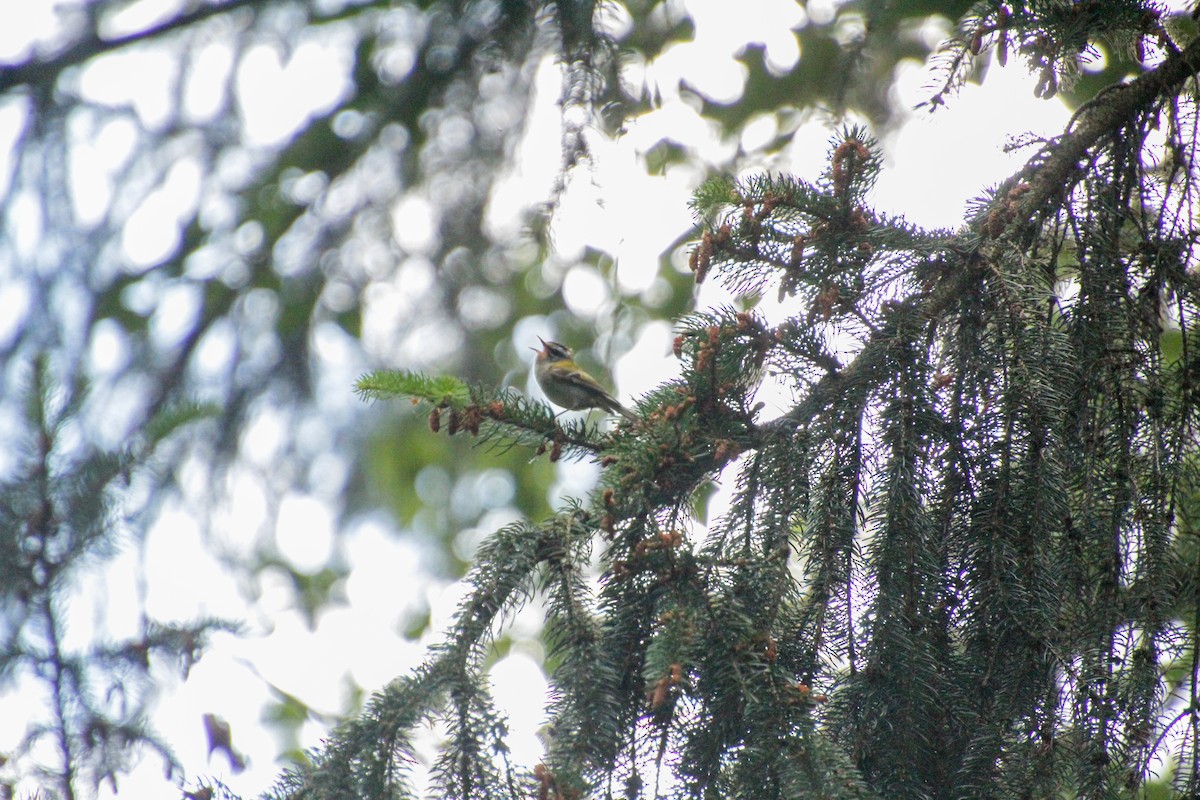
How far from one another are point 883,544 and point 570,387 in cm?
265

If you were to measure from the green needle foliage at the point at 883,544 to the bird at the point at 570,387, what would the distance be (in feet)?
6.54

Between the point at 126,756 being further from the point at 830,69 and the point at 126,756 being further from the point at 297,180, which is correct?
the point at 830,69

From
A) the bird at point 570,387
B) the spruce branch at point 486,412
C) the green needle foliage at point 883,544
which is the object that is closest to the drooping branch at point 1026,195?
the green needle foliage at point 883,544

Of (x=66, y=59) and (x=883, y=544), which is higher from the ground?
(x=66, y=59)

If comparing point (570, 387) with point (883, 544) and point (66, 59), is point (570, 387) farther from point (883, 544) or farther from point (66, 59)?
point (883, 544)

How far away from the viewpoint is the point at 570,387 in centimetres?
418

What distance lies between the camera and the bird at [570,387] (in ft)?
13.3

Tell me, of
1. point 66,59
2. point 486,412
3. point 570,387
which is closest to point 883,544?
point 486,412

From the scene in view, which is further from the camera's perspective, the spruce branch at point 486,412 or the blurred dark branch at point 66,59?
the blurred dark branch at point 66,59

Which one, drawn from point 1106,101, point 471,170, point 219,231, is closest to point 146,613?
point 219,231

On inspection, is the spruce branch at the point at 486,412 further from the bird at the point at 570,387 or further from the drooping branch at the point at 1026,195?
the bird at the point at 570,387

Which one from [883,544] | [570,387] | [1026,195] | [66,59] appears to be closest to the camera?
[883,544]

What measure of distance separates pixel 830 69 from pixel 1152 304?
310cm

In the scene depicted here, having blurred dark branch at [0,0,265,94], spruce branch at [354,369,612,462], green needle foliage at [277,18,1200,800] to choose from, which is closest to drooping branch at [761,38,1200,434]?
green needle foliage at [277,18,1200,800]
